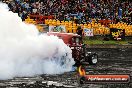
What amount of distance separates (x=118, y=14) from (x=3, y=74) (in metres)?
32.0

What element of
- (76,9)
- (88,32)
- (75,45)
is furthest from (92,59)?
(76,9)

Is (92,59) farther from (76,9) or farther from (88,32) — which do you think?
(76,9)

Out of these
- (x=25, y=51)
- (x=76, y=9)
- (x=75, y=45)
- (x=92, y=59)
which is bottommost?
(x=92, y=59)

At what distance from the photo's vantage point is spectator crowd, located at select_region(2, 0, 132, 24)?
4316 centimetres

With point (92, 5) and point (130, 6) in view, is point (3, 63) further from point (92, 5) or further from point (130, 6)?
point (130, 6)

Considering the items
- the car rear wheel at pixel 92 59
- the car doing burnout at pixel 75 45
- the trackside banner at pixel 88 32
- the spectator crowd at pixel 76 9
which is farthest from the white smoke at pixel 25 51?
the spectator crowd at pixel 76 9

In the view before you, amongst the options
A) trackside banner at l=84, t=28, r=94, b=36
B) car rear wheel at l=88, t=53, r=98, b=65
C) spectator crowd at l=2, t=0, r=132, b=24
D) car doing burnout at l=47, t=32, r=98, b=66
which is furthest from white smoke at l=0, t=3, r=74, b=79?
spectator crowd at l=2, t=0, r=132, b=24

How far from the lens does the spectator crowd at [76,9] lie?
43.2 metres

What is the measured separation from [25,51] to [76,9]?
2699 cm

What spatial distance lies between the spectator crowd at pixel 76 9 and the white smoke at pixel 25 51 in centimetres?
2085

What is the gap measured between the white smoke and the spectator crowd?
20.9 m

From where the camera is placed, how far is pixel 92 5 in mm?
47188

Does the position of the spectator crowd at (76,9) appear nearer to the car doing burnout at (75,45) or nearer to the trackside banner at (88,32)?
the trackside banner at (88,32)

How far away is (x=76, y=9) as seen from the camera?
148 ft
